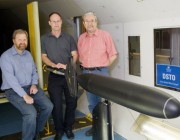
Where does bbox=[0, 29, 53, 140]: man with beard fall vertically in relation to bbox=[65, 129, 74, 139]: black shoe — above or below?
above

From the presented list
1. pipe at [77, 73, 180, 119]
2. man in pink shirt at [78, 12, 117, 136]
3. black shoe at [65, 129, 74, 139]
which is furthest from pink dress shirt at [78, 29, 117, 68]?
pipe at [77, 73, 180, 119]

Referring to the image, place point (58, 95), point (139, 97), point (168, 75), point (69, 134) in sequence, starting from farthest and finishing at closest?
point (69, 134) < point (58, 95) < point (168, 75) < point (139, 97)

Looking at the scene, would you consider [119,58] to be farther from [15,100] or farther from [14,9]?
[14,9]

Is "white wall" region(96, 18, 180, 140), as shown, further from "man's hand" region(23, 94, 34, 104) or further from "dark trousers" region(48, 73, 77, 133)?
"man's hand" region(23, 94, 34, 104)

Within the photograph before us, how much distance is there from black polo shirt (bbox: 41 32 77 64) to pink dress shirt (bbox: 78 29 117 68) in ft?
0.73

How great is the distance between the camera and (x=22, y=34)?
7.87 feet

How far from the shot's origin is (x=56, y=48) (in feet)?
8.43

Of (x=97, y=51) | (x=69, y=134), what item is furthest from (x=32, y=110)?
(x=97, y=51)

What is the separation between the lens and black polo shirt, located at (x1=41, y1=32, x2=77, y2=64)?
2.57 m

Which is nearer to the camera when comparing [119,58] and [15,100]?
[15,100]

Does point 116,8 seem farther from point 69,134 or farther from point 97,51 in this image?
point 69,134

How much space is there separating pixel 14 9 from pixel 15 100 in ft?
8.36

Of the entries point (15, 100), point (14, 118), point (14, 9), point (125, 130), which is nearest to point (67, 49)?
point (15, 100)

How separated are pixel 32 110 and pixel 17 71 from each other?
444 millimetres
